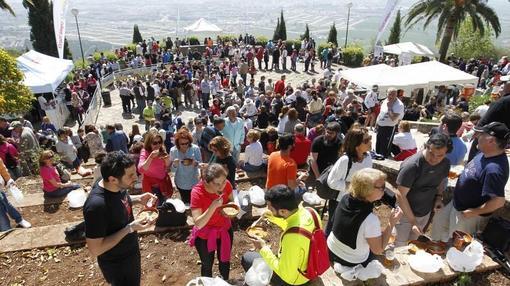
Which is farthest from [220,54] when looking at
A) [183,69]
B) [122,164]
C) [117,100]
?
[122,164]

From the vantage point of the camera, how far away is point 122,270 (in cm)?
342

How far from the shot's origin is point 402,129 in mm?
7043

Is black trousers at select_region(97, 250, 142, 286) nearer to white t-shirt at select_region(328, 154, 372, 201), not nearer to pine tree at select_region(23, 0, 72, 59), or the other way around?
white t-shirt at select_region(328, 154, 372, 201)

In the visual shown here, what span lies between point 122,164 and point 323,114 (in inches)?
341

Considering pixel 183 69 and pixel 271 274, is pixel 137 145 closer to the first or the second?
pixel 271 274

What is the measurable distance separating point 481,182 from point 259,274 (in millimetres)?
2324

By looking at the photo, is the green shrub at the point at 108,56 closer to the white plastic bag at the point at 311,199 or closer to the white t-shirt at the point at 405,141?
the white t-shirt at the point at 405,141

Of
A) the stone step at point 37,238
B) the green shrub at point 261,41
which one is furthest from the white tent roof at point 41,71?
the green shrub at point 261,41

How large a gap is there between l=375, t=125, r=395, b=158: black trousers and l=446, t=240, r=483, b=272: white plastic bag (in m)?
4.51

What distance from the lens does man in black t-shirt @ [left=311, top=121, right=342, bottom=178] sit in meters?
5.69

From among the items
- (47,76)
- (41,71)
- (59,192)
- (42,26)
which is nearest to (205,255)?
(59,192)

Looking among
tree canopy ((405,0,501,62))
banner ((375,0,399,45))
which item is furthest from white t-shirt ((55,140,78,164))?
tree canopy ((405,0,501,62))

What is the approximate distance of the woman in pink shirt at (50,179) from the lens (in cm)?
661

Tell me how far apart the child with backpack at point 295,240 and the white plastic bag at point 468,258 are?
5.27 feet
